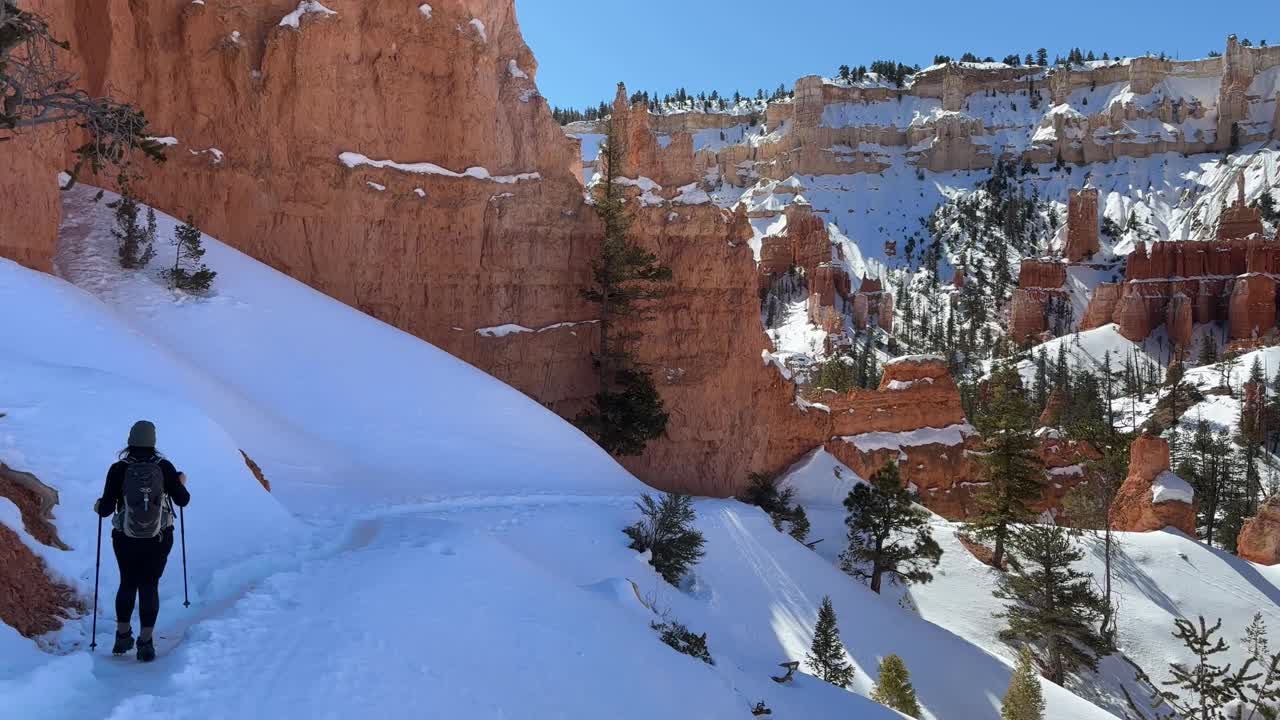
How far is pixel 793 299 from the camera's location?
9462 cm

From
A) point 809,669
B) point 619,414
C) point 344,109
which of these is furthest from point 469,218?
point 809,669

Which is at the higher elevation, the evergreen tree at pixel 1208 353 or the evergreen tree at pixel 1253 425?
the evergreen tree at pixel 1208 353

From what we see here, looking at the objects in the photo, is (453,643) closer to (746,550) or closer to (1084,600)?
(746,550)

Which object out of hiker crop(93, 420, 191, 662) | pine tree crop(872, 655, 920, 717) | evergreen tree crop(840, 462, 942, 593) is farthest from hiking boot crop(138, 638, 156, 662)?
evergreen tree crop(840, 462, 942, 593)

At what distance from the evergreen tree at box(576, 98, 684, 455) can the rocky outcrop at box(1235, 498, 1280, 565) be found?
23.2 meters

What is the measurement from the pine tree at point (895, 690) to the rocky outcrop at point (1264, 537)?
22820mm

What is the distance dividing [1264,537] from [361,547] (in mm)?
33496

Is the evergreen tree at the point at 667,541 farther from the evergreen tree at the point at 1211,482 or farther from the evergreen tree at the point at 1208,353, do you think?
the evergreen tree at the point at 1208,353

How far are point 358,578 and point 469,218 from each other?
15.9 meters

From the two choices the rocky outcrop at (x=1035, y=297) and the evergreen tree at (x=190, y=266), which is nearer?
the evergreen tree at (x=190, y=266)

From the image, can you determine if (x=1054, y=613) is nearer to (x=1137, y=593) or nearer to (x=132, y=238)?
(x=1137, y=593)

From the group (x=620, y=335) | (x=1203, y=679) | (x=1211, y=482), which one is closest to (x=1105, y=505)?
(x=1211, y=482)

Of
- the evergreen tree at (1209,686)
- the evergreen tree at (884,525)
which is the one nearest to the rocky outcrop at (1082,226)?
the evergreen tree at (884,525)

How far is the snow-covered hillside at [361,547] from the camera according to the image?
5016mm
